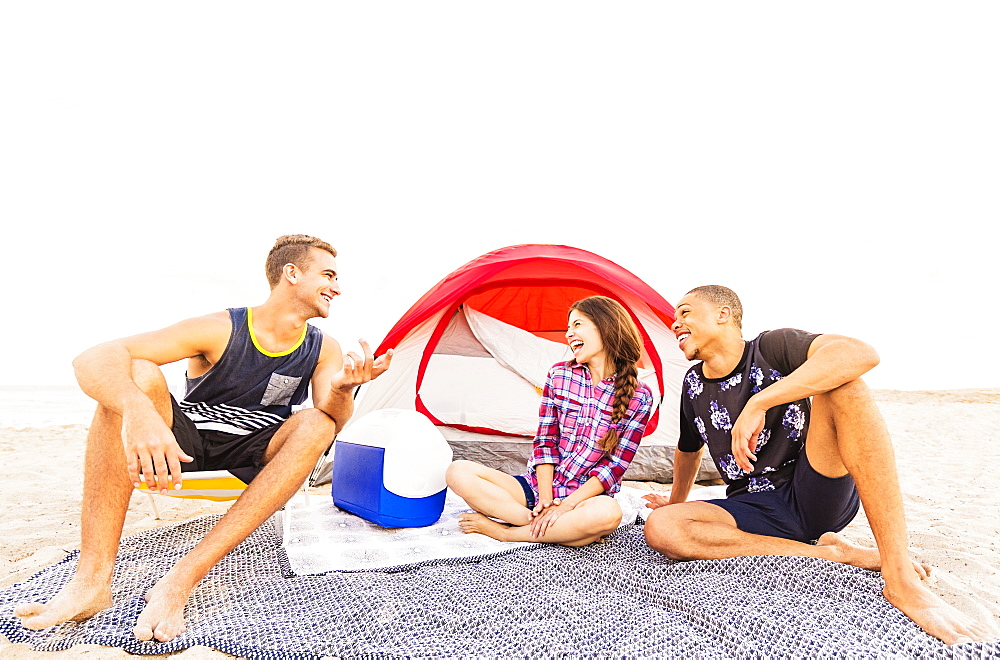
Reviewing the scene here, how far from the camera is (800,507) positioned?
1.79m

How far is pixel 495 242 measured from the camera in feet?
50.6

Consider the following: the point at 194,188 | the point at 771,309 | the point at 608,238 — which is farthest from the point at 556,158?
the point at 194,188

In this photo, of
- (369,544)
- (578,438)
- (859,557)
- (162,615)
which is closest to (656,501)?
(578,438)

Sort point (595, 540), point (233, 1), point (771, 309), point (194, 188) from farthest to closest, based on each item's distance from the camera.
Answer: point (771, 309), point (194, 188), point (233, 1), point (595, 540)

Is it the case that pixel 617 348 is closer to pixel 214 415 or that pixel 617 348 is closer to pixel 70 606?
pixel 214 415

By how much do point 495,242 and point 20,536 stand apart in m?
13.6

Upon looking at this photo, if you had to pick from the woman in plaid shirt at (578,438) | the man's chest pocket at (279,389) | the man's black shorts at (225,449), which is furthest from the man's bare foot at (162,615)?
the woman in plaid shirt at (578,438)

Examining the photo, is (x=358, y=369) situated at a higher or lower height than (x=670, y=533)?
higher

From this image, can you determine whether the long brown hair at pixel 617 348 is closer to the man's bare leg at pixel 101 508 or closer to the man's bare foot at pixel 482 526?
the man's bare foot at pixel 482 526

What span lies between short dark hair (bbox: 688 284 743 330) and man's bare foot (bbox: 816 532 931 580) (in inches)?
27.8

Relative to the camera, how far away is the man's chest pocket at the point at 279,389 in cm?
189

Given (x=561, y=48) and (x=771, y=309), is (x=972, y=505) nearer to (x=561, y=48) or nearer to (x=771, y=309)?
(x=561, y=48)

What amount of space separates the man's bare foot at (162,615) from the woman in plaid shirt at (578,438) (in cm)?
105

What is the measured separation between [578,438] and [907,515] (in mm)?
1584
